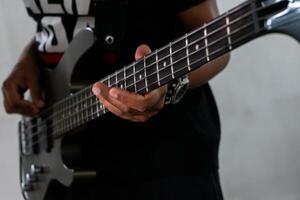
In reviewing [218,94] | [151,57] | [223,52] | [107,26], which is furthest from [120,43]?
[218,94]

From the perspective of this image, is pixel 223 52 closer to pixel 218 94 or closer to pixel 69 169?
pixel 69 169

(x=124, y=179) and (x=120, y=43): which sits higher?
(x=120, y=43)

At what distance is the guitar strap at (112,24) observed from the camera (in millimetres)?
Result: 864

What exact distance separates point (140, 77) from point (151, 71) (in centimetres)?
3

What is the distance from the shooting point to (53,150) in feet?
3.38

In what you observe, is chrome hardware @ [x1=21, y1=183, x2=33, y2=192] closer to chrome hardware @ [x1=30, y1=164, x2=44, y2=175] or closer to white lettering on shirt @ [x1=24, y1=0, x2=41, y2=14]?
chrome hardware @ [x1=30, y1=164, x2=44, y2=175]

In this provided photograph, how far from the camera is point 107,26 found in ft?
2.84

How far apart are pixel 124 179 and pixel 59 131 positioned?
180mm

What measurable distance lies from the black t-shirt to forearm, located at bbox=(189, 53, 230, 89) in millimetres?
35

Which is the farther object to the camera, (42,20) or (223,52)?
(42,20)

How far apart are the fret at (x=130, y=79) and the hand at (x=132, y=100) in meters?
0.02

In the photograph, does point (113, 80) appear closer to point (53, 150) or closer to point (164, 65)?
point (164, 65)

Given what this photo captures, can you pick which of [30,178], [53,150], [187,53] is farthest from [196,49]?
[30,178]

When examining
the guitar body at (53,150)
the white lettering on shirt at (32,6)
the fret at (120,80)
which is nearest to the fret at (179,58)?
the fret at (120,80)
